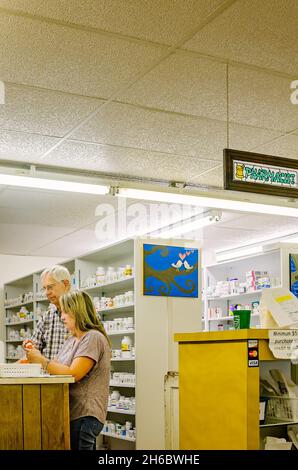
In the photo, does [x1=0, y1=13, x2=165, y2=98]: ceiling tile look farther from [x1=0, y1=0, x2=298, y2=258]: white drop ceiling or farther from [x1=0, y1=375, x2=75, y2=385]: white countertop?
[x1=0, y1=375, x2=75, y2=385]: white countertop

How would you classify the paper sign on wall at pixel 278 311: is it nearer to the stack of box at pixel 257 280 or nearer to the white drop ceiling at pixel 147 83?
the white drop ceiling at pixel 147 83

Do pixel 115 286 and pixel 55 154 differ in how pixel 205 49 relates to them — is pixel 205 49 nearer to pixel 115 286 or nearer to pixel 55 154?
pixel 55 154

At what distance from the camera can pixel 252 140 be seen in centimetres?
618

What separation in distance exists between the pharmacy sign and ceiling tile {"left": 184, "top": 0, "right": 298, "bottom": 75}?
2.07 feet

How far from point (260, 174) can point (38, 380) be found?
208 centimetres

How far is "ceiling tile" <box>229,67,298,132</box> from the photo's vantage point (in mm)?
4754

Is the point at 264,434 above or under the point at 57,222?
under

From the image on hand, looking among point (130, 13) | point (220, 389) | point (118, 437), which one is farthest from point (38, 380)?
point (118, 437)

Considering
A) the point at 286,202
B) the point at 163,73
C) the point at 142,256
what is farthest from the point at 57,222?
the point at 163,73

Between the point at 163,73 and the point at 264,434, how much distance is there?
8.16 ft

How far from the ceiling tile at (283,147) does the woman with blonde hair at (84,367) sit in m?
2.71

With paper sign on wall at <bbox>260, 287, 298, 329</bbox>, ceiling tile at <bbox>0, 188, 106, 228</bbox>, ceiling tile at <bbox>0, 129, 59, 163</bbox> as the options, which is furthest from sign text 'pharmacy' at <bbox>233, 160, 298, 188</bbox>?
ceiling tile at <bbox>0, 188, 106, 228</bbox>

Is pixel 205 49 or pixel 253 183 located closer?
pixel 205 49

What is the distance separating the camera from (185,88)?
4934mm
